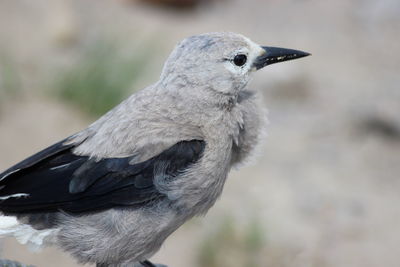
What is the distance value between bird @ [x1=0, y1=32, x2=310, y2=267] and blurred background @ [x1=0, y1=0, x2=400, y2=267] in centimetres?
256

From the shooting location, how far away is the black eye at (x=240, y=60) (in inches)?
160

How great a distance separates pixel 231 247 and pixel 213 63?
3.01 metres

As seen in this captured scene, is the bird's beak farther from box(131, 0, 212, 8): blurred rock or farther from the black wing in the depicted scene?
box(131, 0, 212, 8): blurred rock

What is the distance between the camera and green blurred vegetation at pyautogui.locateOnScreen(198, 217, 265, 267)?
6.64 metres

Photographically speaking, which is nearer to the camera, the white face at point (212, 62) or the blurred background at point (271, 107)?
the white face at point (212, 62)

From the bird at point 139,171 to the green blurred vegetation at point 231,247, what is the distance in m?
2.67

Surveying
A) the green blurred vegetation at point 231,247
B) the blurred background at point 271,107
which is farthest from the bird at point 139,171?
the green blurred vegetation at point 231,247

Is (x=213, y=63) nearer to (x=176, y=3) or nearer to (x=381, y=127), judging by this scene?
(x=381, y=127)

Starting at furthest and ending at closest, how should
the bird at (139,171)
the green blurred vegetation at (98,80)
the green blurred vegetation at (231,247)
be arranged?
the green blurred vegetation at (98,80)
the green blurred vegetation at (231,247)
the bird at (139,171)

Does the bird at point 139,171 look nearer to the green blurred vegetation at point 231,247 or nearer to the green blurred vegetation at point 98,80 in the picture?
the green blurred vegetation at point 231,247

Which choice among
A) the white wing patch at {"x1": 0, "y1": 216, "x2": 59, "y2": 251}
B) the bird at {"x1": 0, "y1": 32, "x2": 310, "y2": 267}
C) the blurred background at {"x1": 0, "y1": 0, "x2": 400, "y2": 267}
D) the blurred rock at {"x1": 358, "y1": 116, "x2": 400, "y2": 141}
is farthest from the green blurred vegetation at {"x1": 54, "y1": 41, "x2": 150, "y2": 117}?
the white wing patch at {"x1": 0, "y1": 216, "x2": 59, "y2": 251}

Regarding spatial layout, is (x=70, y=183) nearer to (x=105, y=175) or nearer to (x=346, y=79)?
(x=105, y=175)

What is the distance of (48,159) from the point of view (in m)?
4.00

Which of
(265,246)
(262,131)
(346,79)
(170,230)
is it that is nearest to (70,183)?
(170,230)
